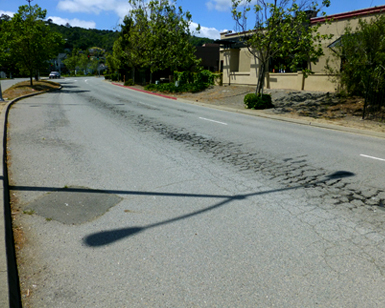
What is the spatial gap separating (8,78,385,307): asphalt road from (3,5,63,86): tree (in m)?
27.0

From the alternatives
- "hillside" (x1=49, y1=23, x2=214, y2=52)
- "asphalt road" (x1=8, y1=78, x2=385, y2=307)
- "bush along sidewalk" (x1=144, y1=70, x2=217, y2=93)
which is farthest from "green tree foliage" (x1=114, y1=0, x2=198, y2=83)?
"hillside" (x1=49, y1=23, x2=214, y2=52)

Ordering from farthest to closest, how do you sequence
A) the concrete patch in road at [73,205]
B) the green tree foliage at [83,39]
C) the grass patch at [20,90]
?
1. the green tree foliage at [83,39]
2. the grass patch at [20,90]
3. the concrete patch in road at [73,205]

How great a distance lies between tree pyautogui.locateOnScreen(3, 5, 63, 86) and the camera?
30141 millimetres

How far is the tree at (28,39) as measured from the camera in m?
30.1

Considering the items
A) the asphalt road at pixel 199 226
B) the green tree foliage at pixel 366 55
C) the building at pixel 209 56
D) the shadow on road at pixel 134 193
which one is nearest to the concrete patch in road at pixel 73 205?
the asphalt road at pixel 199 226

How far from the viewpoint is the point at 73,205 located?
4.67m

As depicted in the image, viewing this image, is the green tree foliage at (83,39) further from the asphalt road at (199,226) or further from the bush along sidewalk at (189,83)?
the asphalt road at (199,226)

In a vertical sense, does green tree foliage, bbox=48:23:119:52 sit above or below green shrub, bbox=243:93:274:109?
above

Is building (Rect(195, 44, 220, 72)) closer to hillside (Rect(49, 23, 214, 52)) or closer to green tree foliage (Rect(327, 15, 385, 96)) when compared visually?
green tree foliage (Rect(327, 15, 385, 96))

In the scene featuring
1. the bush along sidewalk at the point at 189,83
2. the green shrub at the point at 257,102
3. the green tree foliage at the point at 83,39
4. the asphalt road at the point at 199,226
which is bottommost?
the asphalt road at the point at 199,226

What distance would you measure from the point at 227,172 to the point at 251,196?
1.32 metres

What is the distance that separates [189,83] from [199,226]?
32499 mm

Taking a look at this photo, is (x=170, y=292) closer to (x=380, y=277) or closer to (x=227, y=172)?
(x=380, y=277)

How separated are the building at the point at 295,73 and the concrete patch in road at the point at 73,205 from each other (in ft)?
57.5
